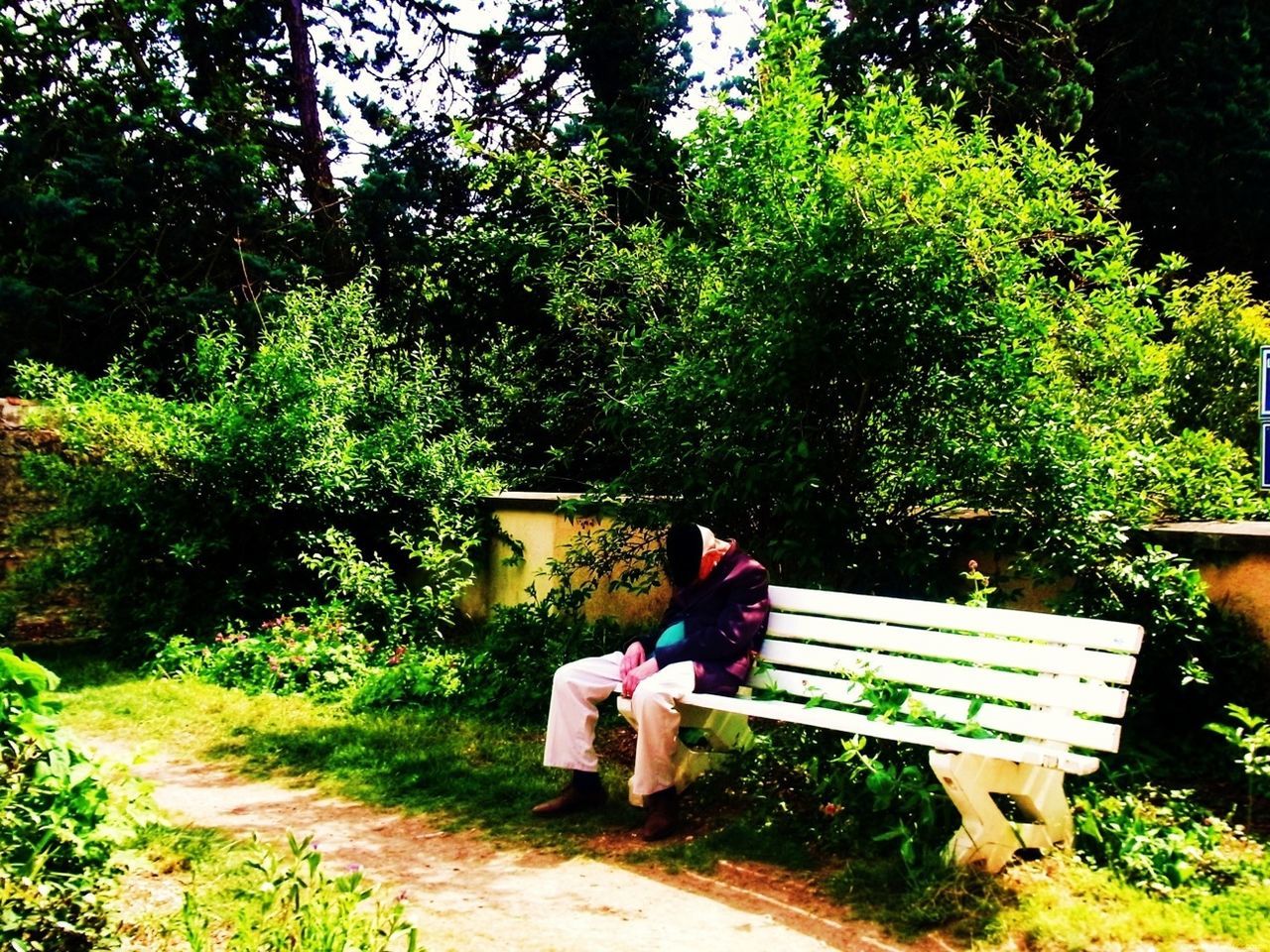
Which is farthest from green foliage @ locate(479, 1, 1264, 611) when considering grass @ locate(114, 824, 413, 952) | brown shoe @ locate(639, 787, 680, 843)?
grass @ locate(114, 824, 413, 952)

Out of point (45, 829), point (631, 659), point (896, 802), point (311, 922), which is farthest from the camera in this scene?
point (631, 659)

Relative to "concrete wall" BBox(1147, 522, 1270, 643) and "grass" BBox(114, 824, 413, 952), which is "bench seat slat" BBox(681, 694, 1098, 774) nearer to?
"concrete wall" BBox(1147, 522, 1270, 643)

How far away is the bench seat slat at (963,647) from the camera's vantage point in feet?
12.5

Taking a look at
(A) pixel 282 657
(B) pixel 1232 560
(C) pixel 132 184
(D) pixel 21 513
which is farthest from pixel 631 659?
(C) pixel 132 184

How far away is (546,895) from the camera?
12.7 feet

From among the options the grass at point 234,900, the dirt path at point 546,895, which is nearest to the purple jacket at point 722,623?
the dirt path at point 546,895

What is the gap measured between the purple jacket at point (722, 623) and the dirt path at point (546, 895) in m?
0.92

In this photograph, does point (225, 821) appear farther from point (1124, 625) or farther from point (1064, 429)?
point (1064, 429)

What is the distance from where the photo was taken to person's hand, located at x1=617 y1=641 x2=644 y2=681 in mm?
4953

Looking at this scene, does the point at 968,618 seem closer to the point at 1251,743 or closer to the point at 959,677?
the point at 959,677

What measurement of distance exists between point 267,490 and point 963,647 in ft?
20.3

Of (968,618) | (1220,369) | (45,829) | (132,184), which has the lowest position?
(45,829)

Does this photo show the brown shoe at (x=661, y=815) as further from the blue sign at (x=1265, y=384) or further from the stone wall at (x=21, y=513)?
the stone wall at (x=21, y=513)

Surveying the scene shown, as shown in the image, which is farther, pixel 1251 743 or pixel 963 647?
pixel 963 647
